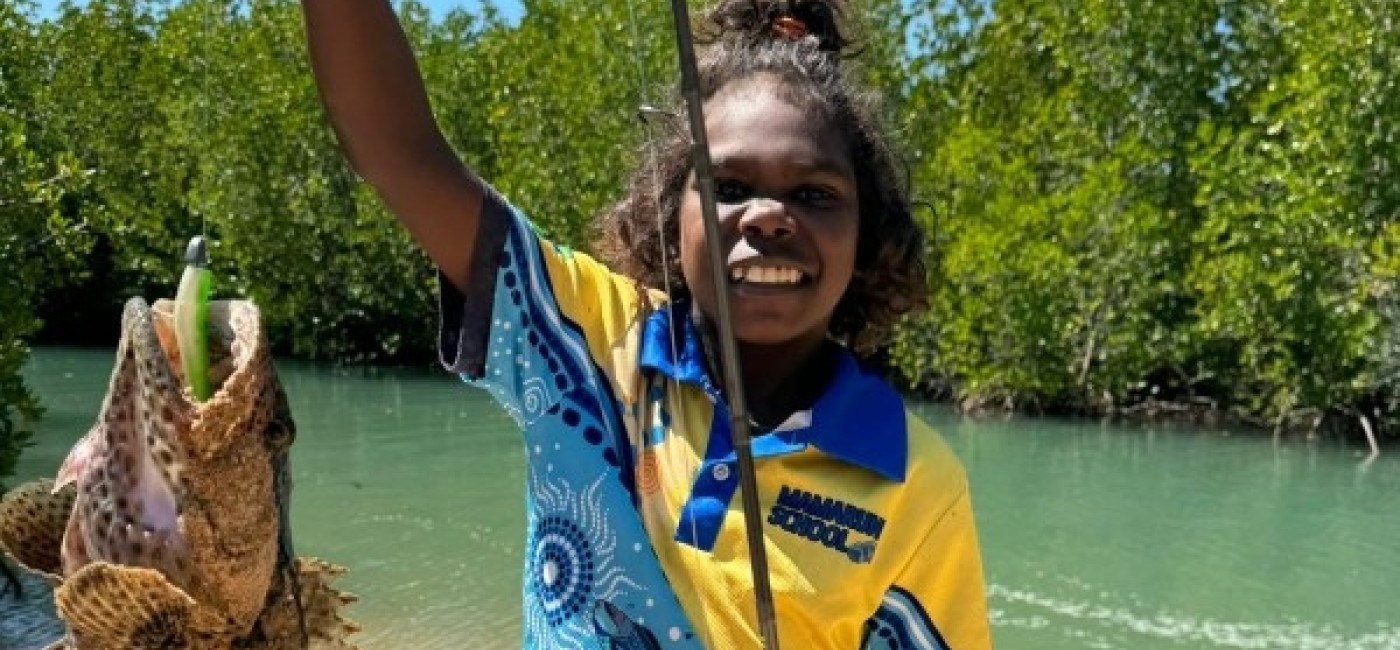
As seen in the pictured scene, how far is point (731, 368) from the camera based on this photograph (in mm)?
1650

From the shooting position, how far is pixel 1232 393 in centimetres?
1483

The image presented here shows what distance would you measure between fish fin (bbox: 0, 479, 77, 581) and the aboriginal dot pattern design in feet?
1.82

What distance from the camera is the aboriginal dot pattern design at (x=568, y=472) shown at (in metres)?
1.68

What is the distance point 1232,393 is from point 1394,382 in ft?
6.73

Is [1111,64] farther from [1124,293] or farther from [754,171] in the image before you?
[754,171]

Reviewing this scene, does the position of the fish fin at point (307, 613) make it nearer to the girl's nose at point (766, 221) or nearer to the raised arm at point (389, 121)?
the raised arm at point (389, 121)

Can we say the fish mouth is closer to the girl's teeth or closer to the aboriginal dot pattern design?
the aboriginal dot pattern design

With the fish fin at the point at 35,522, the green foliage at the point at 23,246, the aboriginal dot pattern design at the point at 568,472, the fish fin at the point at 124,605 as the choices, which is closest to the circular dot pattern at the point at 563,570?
the aboriginal dot pattern design at the point at 568,472

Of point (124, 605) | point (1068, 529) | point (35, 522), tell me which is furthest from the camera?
point (1068, 529)

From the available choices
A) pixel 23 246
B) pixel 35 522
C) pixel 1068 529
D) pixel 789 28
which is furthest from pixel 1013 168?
pixel 35 522

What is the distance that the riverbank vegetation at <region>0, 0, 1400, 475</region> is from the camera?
13148 mm

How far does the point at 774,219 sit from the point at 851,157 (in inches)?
8.1

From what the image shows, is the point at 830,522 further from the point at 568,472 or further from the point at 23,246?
the point at 23,246

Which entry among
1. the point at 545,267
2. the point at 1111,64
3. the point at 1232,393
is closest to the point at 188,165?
the point at 1111,64
